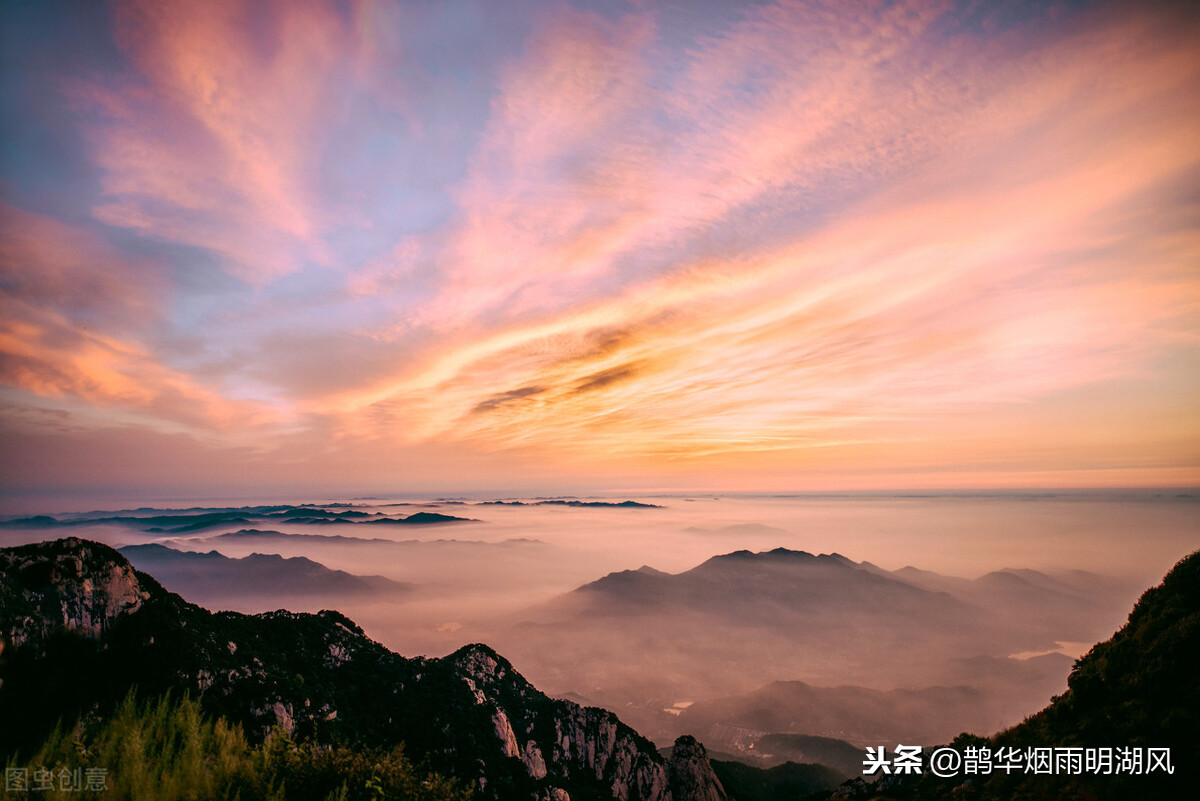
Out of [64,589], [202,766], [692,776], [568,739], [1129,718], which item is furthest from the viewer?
[692,776]

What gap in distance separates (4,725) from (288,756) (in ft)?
150

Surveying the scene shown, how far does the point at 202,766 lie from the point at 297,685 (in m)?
82.8

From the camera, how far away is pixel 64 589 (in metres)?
51.3

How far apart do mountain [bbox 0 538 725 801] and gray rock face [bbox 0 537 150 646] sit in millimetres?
147

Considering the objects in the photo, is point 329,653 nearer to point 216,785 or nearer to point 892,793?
point 892,793

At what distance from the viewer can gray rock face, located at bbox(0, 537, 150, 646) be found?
44812 millimetres

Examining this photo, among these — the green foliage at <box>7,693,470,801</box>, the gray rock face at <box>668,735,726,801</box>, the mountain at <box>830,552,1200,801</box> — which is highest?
the green foliage at <box>7,693,470,801</box>

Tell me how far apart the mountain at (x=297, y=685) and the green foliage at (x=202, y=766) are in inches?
56.1

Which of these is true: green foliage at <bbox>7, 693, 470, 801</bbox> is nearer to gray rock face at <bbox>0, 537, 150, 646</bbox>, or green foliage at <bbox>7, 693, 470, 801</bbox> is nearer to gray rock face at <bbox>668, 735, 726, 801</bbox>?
gray rock face at <bbox>0, 537, 150, 646</bbox>

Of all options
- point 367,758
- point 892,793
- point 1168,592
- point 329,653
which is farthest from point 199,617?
point 1168,592

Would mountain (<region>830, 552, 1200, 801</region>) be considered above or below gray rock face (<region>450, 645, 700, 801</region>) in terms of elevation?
above

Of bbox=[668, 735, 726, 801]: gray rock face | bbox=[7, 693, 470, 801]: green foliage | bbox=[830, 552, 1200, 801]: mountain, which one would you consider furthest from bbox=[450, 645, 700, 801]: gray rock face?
bbox=[7, 693, 470, 801]: green foliage

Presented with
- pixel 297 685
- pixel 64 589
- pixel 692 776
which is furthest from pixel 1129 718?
pixel 692 776

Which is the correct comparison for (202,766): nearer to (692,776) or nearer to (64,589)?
(64,589)
